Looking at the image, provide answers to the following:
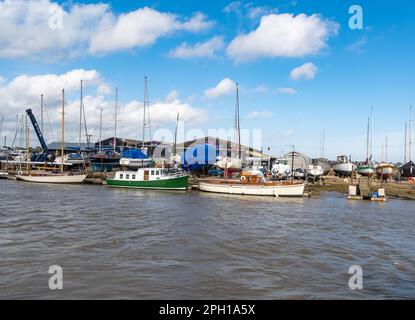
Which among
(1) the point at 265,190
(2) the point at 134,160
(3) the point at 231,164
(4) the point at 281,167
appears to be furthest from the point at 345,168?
(2) the point at 134,160

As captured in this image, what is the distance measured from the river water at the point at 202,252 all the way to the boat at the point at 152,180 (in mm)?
16424

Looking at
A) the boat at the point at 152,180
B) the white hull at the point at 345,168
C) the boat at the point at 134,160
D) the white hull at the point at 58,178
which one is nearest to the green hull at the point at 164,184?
the boat at the point at 152,180

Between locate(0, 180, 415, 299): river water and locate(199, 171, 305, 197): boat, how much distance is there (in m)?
10.8

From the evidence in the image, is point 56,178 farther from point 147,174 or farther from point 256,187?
point 256,187

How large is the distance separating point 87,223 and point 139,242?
6.46m

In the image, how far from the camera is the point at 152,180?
48.3 metres

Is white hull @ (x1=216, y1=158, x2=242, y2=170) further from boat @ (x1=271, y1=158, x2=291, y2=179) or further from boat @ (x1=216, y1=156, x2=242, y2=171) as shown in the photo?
boat @ (x1=271, y1=158, x2=291, y2=179)

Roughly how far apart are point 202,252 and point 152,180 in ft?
106

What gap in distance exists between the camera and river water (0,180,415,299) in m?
12.0

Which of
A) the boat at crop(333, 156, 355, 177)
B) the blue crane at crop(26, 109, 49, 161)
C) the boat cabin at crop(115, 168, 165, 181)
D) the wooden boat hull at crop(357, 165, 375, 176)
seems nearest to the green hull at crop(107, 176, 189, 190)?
the boat cabin at crop(115, 168, 165, 181)

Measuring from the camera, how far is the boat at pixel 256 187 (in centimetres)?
4188

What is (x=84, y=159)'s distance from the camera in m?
78.0

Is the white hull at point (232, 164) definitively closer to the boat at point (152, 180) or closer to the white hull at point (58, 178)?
the boat at point (152, 180)
